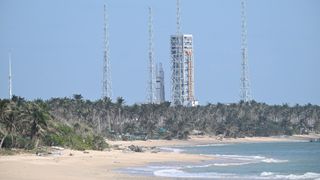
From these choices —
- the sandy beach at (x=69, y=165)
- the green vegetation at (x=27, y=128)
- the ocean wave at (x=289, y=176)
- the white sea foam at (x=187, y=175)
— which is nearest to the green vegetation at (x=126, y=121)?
the green vegetation at (x=27, y=128)

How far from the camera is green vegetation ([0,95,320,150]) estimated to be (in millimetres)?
68000

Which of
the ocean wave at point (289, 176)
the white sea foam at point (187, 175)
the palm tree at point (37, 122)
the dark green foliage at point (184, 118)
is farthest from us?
the dark green foliage at point (184, 118)

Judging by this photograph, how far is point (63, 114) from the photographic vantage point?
12688cm

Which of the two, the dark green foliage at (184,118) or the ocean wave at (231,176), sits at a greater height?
the dark green foliage at (184,118)

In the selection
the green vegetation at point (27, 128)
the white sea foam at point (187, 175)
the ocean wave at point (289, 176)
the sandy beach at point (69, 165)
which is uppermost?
the green vegetation at point (27, 128)

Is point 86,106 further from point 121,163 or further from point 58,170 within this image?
point 58,170

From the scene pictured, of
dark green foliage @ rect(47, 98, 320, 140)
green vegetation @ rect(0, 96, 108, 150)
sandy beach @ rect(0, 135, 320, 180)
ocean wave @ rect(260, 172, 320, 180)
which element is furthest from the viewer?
dark green foliage @ rect(47, 98, 320, 140)

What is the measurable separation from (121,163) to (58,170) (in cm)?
1365

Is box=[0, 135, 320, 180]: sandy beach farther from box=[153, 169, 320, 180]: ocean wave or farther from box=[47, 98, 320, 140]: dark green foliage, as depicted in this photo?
box=[47, 98, 320, 140]: dark green foliage

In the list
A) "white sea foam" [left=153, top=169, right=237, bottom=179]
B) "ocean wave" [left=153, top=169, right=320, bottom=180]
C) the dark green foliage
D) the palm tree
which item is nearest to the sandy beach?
the palm tree

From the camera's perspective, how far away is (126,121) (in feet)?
516

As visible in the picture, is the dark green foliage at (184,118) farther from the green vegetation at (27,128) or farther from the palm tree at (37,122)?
the palm tree at (37,122)

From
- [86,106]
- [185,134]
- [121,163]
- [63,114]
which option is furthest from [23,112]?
[185,134]

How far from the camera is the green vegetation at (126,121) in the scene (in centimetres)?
6800
